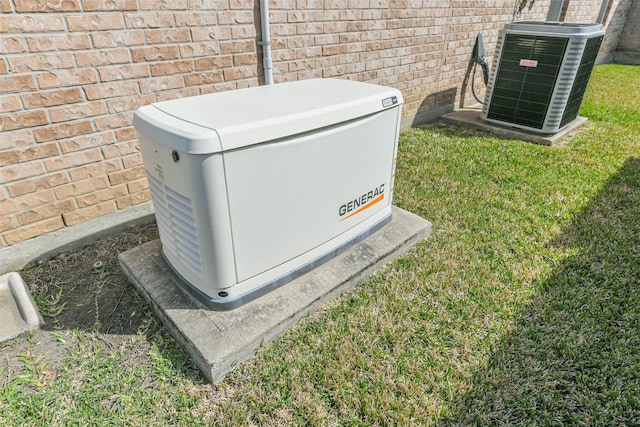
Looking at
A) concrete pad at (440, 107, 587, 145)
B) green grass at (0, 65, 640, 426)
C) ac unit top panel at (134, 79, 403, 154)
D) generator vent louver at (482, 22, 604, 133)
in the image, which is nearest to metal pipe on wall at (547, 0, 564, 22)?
concrete pad at (440, 107, 587, 145)

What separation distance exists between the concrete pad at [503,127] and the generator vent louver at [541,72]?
77 millimetres

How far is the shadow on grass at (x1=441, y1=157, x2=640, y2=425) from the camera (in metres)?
1.58

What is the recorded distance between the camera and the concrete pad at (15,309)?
1.92 meters

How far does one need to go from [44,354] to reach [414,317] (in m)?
1.84

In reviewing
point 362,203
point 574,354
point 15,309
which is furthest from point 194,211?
point 574,354

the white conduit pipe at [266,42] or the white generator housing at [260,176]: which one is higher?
the white conduit pipe at [266,42]

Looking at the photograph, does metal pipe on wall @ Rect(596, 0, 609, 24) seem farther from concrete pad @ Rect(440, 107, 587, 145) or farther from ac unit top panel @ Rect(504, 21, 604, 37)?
ac unit top panel @ Rect(504, 21, 604, 37)

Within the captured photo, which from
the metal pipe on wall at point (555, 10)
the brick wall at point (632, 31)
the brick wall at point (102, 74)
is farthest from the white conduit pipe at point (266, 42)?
the brick wall at point (632, 31)

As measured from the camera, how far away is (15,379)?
1.69 meters

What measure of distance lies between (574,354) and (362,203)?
1291 millimetres

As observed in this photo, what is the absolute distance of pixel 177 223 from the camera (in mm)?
1800

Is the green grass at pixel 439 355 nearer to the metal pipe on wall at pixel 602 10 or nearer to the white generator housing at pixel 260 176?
the white generator housing at pixel 260 176

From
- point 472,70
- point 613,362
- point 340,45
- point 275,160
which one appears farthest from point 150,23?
point 472,70

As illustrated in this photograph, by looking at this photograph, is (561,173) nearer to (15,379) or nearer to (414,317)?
(414,317)
